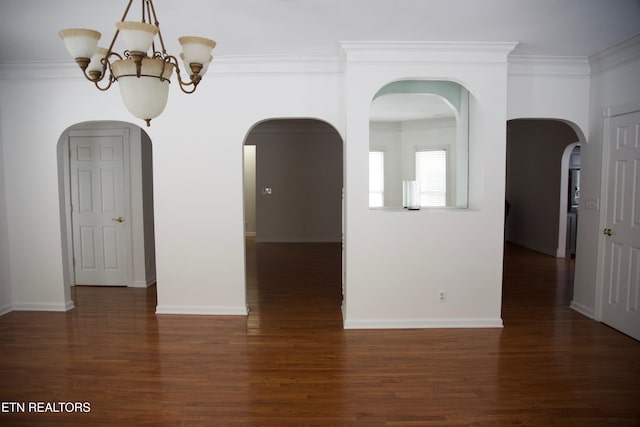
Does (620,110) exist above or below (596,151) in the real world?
above

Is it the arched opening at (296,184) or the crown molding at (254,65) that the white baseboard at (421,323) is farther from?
the arched opening at (296,184)

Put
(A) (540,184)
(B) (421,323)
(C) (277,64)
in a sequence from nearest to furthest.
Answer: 1. (B) (421,323)
2. (C) (277,64)
3. (A) (540,184)

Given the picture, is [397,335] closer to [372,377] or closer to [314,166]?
[372,377]

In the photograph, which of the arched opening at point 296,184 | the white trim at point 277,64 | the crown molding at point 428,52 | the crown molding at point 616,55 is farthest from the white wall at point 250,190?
the crown molding at point 616,55

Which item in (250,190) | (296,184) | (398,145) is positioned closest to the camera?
(398,145)

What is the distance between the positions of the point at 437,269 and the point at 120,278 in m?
4.25

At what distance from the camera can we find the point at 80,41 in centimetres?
202

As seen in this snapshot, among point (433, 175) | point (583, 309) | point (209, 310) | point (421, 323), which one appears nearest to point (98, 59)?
point (209, 310)

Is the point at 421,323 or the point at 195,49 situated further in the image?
the point at 421,323

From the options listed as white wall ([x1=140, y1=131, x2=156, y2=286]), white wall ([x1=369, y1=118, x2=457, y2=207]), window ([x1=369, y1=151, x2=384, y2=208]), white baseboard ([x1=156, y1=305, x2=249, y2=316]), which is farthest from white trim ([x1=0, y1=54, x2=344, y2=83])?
window ([x1=369, y1=151, x2=384, y2=208])

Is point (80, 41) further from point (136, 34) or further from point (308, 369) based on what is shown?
point (308, 369)

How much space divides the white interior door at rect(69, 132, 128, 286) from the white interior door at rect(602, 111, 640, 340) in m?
5.74

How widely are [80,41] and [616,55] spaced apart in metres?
4.49

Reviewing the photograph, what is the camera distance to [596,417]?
2662 mm
